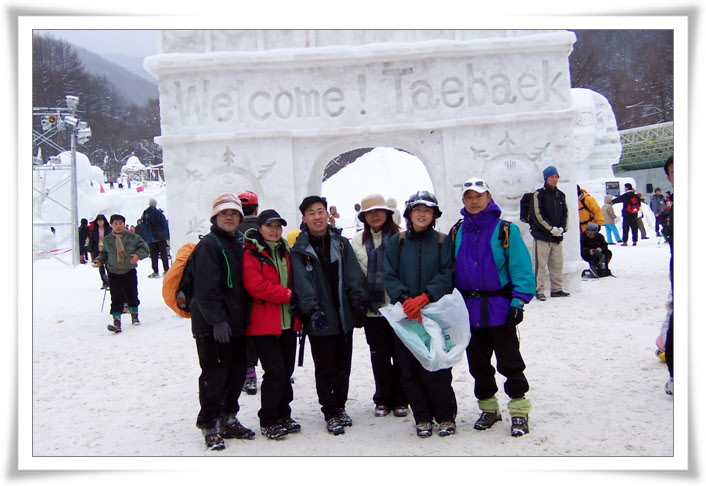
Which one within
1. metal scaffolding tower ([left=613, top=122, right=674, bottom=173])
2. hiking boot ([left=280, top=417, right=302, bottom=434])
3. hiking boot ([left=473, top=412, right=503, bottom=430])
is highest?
metal scaffolding tower ([left=613, top=122, right=674, bottom=173])

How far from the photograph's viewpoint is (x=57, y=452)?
3.67 metres

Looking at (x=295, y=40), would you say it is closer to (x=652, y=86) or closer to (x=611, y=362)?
(x=611, y=362)

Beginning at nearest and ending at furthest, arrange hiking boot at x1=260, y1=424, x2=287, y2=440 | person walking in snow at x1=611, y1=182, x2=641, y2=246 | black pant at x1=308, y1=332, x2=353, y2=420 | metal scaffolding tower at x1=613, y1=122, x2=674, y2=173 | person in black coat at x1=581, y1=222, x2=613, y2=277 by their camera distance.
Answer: hiking boot at x1=260, y1=424, x2=287, y2=440, black pant at x1=308, y1=332, x2=353, y2=420, person in black coat at x1=581, y1=222, x2=613, y2=277, person walking in snow at x1=611, y1=182, x2=641, y2=246, metal scaffolding tower at x1=613, y1=122, x2=674, y2=173

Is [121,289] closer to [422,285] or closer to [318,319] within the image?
[318,319]

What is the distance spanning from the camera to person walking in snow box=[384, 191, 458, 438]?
355 cm

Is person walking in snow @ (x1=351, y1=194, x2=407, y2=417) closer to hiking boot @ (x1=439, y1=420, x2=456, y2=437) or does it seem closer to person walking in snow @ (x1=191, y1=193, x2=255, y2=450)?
hiking boot @ (x1=439, y1=420, x2=456, y2=437)

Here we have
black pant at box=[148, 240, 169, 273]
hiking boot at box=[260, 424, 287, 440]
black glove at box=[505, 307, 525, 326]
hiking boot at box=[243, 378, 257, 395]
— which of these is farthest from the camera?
black pant at box=[148, 240, 169, 273]

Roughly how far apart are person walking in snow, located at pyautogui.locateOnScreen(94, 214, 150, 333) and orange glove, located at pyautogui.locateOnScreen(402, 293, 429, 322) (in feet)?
16.3

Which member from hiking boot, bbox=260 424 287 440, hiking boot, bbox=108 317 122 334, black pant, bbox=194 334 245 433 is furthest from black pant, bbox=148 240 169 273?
hiking boot, bbox=260 424 287 440

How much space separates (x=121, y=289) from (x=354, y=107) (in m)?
4.08

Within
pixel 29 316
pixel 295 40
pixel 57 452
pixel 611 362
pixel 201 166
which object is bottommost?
pixel 57 452

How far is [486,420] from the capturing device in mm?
3637
